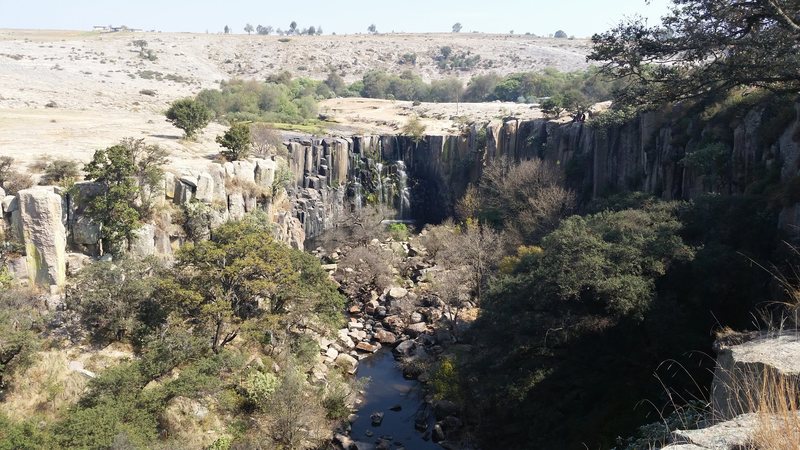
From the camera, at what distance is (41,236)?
73.5ft

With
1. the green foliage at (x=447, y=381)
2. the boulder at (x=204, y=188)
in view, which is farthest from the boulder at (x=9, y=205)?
the green foliage at (x=447, y=381)

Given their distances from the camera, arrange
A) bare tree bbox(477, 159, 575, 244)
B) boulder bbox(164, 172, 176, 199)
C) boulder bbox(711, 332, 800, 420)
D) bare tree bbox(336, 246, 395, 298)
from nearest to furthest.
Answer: boulder bbox(711, 332, 800, 420) < boulder bbox(164, 172, 176, 199) < bare tree bbox(477, 159, 575, 244) < bare tree bbox(336, 246, 395, 298)

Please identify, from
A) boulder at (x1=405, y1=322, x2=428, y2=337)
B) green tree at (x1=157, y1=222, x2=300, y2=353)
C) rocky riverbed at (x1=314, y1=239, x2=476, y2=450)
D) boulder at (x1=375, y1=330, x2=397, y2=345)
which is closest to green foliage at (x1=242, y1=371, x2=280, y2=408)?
green tree at (x1=157, y1=222, x2=300, y2=353)

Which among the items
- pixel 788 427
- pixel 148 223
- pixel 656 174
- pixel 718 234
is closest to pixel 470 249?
pixel 656 174

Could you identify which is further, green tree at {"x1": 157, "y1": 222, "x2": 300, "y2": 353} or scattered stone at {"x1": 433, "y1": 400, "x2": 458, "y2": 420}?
scattered stone at {"x1": 433, "y1": 400, "x2": 458, "y2": 420}

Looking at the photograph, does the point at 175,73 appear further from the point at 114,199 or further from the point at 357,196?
the point at 114,199

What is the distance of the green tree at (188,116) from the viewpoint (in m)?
38.1

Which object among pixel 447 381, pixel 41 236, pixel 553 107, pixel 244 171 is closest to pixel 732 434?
pixel 447 381

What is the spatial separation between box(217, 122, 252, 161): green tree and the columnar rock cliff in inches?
35.9

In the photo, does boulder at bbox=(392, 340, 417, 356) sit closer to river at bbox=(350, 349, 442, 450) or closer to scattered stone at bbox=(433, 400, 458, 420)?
river at bbox=(350, 349, 442, 450)

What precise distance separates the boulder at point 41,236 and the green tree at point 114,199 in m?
1.77

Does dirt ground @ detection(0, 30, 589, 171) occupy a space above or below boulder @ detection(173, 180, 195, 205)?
above

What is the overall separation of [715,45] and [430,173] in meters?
38.9

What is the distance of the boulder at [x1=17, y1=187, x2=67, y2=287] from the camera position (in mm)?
22281
